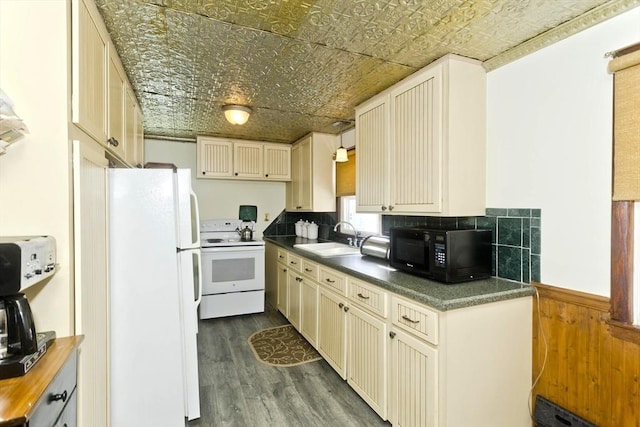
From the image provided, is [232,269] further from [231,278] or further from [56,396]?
[56,396]

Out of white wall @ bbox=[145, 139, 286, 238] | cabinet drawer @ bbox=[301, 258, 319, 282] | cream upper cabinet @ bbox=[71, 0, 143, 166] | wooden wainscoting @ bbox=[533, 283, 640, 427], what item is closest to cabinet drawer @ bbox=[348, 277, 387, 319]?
cabinet drawer @ bbox=[301, 258, 319, 282]

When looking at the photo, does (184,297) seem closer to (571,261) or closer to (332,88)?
(332,88)

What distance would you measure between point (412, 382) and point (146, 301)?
1558 millimetres

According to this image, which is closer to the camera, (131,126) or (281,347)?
(131,126)

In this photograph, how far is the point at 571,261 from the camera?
1.53 meters

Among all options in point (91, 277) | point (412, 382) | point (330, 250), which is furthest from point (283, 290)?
point (91, 277)

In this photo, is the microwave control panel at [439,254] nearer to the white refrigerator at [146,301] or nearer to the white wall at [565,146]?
the white wall at [565,146]

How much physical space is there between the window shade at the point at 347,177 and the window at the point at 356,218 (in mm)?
124

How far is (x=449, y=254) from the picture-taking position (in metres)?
1.69

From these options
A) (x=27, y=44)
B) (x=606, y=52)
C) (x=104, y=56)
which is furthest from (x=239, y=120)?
(x=606, y=52)

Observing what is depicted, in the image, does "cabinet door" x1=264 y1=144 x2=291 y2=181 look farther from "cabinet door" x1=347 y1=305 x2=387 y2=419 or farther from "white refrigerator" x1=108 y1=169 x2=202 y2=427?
"cabinet door" x1=347 y1=305 x2=387 y2=419

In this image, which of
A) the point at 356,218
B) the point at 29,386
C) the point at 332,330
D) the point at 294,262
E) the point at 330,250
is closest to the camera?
the point at 29,386

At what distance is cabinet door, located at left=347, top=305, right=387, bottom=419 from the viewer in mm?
1829

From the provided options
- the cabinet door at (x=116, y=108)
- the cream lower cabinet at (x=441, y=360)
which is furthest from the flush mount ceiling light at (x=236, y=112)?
the cream lower cabinet at (x=441, y=360)
